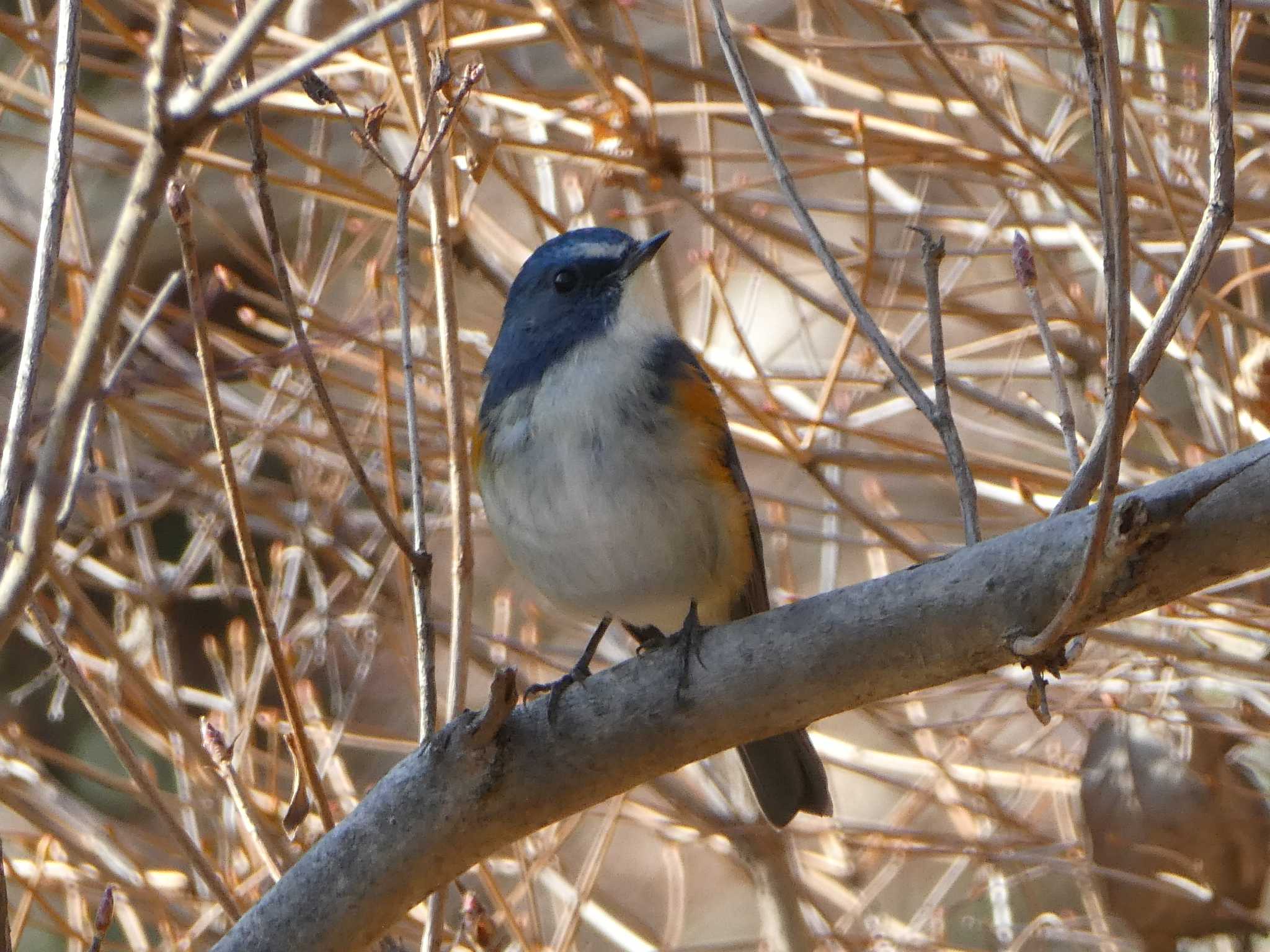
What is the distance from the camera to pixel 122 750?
250 centimetres

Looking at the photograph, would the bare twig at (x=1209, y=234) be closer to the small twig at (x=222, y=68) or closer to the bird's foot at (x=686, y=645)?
the bird's foot at (x=686, y=645)

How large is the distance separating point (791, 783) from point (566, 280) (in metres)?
1.40

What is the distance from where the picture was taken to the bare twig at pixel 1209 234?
193 centimetres

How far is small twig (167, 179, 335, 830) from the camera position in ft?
7.35

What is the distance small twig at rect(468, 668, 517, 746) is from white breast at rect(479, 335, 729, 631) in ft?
2.59

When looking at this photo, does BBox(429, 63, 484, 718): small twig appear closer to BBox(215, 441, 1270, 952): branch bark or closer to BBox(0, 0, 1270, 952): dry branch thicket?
BBox(0, 0, 1270, 952): dry branch thicket

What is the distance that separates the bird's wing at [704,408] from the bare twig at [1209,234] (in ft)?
3.50

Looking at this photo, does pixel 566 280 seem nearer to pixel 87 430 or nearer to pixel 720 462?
pixel 720 462

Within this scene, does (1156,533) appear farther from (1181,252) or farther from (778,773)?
(1181,252)

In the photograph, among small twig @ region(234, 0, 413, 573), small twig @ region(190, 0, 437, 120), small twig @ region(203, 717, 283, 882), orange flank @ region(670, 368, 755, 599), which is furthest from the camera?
orange flank @ region(670, 368, 755, 599)

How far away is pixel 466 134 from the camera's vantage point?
3506mm

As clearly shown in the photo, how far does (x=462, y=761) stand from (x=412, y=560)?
1.23 feet

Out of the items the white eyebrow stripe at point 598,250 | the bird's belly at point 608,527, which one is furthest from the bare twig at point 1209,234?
the white eyebrow stripe at point 598,250

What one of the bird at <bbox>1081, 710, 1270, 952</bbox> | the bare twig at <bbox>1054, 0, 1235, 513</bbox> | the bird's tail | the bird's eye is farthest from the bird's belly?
the bird at <bbox>1081, 710, 1270, 952</bbox>
